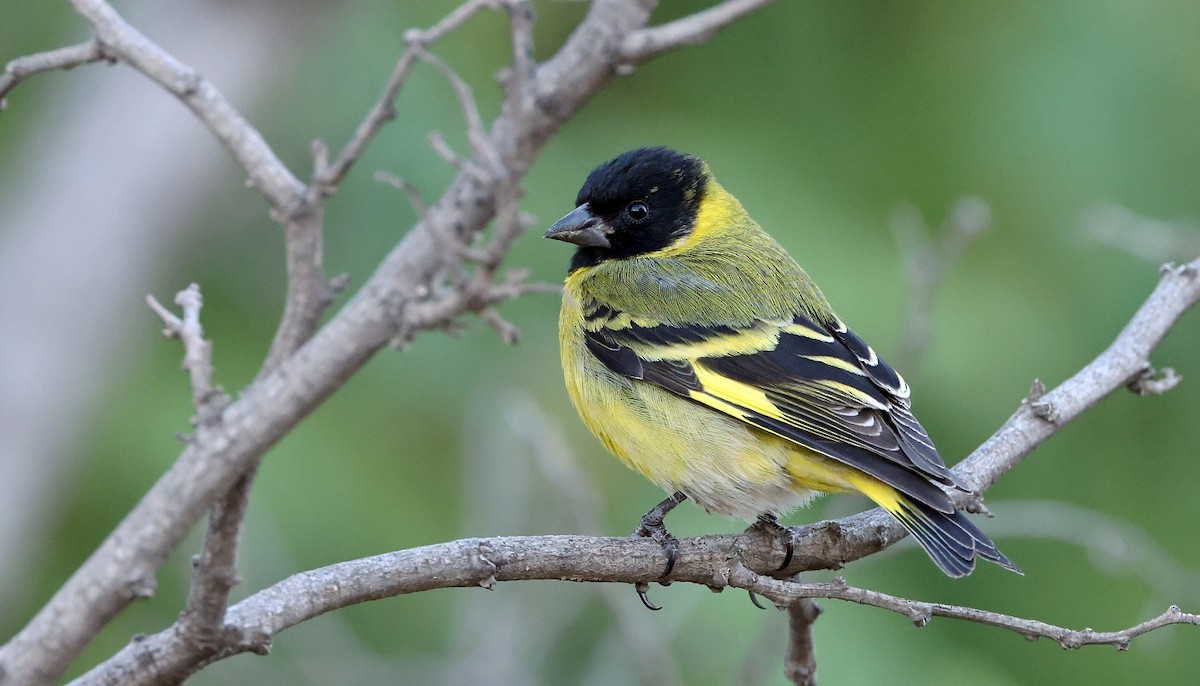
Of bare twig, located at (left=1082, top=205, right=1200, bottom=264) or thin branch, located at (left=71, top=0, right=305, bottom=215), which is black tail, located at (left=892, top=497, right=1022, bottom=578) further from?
thin branch, located at (left=71, top=0, right=305, bottom=215)

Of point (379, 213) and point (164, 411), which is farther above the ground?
point (379, 213)

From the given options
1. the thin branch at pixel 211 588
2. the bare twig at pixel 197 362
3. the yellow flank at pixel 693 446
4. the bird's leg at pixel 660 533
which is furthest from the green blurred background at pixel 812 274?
the thin branch at pixel 211 588

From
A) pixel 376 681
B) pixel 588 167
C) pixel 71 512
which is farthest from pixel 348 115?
pixel 376 681

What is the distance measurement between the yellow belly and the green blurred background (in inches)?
27.9

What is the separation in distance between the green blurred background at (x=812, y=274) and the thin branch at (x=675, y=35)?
3.40ft

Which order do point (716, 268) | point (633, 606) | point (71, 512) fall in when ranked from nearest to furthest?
1. point (716, 268)
2. point (633, 606)
3. point (71, 512)

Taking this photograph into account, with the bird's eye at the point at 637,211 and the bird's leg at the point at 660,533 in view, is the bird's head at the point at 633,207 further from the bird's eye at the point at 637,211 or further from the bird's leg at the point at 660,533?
the bird's leg at the point at 660,533

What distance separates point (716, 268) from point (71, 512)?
2.93 m

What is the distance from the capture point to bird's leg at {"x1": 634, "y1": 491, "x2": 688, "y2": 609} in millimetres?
2260

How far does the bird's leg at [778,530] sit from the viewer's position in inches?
94.7

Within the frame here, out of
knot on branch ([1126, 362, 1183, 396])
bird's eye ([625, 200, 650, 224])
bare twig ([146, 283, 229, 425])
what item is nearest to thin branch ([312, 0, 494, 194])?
bare twig ([146, 283, 229, 425])

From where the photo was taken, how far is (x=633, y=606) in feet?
11.9

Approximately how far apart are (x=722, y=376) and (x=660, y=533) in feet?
1.26

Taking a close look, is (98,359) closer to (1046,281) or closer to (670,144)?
(670,144)
